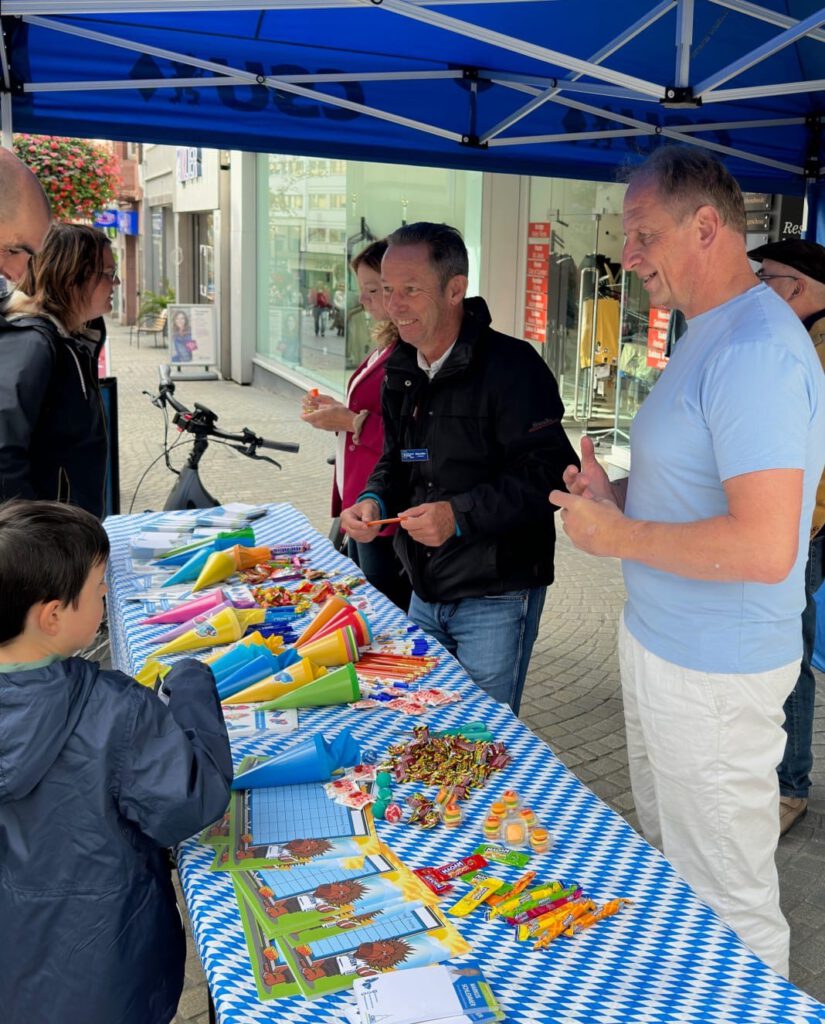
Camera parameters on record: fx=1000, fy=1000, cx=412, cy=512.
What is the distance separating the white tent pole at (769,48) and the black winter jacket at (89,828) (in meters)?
2.70

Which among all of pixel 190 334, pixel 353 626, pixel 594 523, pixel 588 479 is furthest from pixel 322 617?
pixel 190 334

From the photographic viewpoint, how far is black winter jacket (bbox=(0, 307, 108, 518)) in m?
3.37

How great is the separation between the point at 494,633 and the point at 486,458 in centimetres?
49

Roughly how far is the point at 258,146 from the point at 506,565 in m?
2.61

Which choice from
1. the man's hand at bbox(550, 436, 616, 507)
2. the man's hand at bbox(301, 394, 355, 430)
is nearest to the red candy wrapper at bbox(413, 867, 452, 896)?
the man's hand at bbox(550, 436, 616, 507)

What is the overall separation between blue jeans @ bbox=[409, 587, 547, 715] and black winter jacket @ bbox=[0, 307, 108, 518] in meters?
1.53

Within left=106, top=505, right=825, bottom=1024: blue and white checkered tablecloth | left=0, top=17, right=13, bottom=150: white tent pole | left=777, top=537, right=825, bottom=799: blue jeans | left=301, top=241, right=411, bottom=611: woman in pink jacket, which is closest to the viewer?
left=106, top=505, right=825, bottom=1024: blue and white checkered tablecloth

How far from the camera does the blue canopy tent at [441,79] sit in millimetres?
3422

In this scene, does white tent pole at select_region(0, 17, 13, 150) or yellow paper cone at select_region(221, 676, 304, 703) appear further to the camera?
white tent pole at select_region(0, 17, 13, 150)

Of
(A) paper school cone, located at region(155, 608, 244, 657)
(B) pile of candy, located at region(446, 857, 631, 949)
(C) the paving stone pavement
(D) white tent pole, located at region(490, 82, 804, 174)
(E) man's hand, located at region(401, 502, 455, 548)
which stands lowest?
(C) the paving stone pavement

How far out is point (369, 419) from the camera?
4.08 metres

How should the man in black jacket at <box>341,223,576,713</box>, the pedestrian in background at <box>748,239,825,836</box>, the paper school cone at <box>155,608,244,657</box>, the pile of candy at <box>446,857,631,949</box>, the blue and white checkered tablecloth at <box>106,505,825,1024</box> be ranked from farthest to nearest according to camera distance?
the pedestrian in background at <box>748,239,825,836</box> < the man in black jacket at <box>341,223,576,713</box> < the paper school cone at <box>155,608,244,657</box> < the pile of candy at <box>446,857,631,949</box> < the blue and white checkered tablecloth at <box>106,505,825,1024</box>

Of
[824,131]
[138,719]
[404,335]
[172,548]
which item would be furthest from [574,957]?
[824,131]

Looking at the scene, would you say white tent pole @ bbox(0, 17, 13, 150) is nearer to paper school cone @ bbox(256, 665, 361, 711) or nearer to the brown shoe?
paper school cone @ bbox(256, 665, 361, 711)
